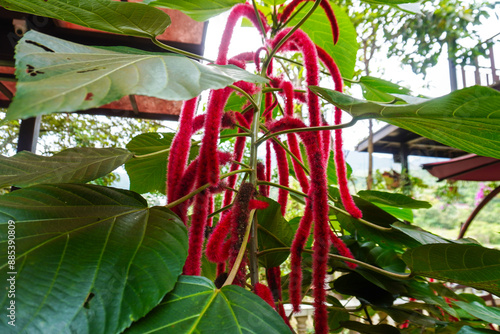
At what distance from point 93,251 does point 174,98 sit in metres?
0.15

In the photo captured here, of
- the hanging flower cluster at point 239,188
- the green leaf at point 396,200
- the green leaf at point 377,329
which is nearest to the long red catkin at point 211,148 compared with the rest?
the hanging flower cluster at point 239,188

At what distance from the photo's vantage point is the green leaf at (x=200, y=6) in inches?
17.0

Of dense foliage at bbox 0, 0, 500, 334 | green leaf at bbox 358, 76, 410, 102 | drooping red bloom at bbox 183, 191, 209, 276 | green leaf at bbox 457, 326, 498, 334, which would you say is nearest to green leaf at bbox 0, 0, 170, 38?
dense foliage at bbox 0, 0, 500, 334

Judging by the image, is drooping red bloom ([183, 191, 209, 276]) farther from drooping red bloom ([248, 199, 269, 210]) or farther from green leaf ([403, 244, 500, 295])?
green leaf ([403, 244, 500, 295])

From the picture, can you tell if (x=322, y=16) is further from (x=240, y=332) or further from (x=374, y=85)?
(x=240, y=332)

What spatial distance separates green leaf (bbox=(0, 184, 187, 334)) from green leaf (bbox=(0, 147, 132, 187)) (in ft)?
0.24

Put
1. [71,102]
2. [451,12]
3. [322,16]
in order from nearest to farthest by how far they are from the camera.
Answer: [71,102], [322,16], [451,12]

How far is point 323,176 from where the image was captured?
1.15 feet

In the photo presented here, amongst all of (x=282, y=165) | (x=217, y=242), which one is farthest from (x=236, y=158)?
(x=217, y=242)

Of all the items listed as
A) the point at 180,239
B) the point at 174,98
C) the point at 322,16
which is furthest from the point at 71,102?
the point at 322,16

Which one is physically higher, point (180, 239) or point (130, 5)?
point (130, 5)

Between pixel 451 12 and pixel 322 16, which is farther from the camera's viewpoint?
pixel 451 12

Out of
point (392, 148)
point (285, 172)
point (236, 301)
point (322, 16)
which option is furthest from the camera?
point (392, 148)

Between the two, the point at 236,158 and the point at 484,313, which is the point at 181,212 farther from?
the point at 484,313
